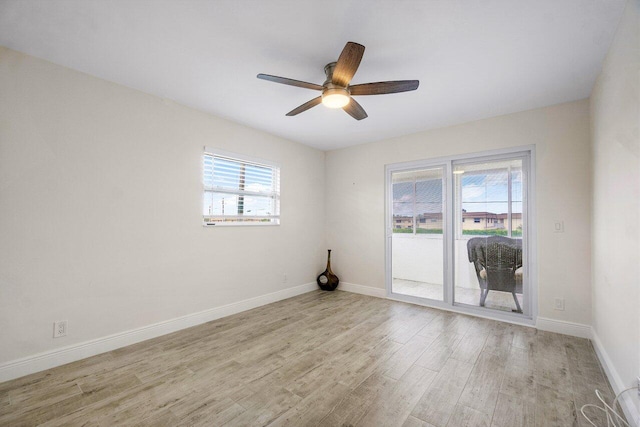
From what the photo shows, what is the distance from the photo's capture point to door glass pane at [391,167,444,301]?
3.88 meters

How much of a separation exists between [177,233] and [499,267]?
3929 millimetres

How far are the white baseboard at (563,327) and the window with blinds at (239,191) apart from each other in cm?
356

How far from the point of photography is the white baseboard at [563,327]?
2.82 m

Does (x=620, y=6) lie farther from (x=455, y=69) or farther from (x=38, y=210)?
(x=38, y=210)

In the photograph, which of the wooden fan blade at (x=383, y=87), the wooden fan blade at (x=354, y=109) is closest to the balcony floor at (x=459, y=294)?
the wooden fan blade at (x=354, y=109)

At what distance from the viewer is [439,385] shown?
201 centimetres

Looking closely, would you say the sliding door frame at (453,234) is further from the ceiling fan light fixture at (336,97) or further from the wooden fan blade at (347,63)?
the wooden fan blade at (347,63)

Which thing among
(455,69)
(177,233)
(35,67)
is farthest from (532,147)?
(35,67)

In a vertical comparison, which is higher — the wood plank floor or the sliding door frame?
the sliding door frame

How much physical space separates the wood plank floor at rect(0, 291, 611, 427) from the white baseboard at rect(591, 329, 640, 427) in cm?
7

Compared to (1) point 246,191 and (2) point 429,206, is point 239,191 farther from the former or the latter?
(2) point 429,206

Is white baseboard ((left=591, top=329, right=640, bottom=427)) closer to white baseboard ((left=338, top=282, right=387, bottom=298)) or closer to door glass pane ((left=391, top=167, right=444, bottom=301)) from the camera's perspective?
door glass pane ((left=391, top=167, right=444, bottom=301))

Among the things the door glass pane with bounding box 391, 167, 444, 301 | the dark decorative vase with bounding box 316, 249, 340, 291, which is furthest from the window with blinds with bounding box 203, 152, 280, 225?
the door glass pane with bounding box 391, 167, 444, 301

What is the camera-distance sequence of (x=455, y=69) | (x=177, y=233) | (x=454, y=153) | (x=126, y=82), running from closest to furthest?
(x=455, y=69)
(x=126, y=82)
(x=177, y=233)
(x=454, y=153)
